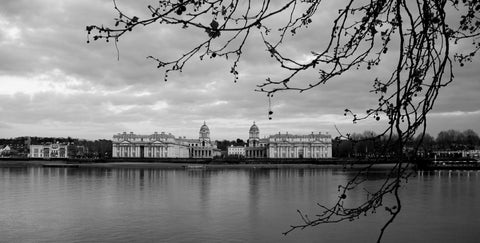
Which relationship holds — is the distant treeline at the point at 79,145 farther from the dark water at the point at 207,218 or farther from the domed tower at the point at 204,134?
the dark water at the point at 207,218

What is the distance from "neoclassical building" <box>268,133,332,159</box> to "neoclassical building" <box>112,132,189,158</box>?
2939 cm

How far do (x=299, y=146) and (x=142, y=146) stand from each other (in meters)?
44.3

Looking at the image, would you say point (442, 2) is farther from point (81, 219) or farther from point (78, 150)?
point (78, 150)

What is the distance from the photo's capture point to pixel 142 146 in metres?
134

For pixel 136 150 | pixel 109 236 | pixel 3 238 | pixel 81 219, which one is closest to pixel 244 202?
pixel 81 219

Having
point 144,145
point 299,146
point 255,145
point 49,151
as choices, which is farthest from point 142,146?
point 299,146

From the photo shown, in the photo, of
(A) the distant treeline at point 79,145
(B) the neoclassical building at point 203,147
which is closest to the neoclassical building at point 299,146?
(B) the neoclassical building at point 203,147

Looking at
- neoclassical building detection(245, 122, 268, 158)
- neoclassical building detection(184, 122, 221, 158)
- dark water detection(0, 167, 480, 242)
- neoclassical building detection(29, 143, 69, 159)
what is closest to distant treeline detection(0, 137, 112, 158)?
neoclassical building detection(29, 143, 69, 159)

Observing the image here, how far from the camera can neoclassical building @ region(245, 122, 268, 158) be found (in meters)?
139

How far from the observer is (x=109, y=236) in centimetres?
1573

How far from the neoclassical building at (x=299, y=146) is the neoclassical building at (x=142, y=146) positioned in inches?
1157

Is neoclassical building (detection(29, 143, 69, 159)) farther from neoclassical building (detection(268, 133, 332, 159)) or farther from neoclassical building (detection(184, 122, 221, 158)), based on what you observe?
neoclassical building (detection(268, 133, 332, 159))

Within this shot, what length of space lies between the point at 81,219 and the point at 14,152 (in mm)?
158328

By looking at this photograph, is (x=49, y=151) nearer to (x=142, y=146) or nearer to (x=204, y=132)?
(x=142, y=146)
